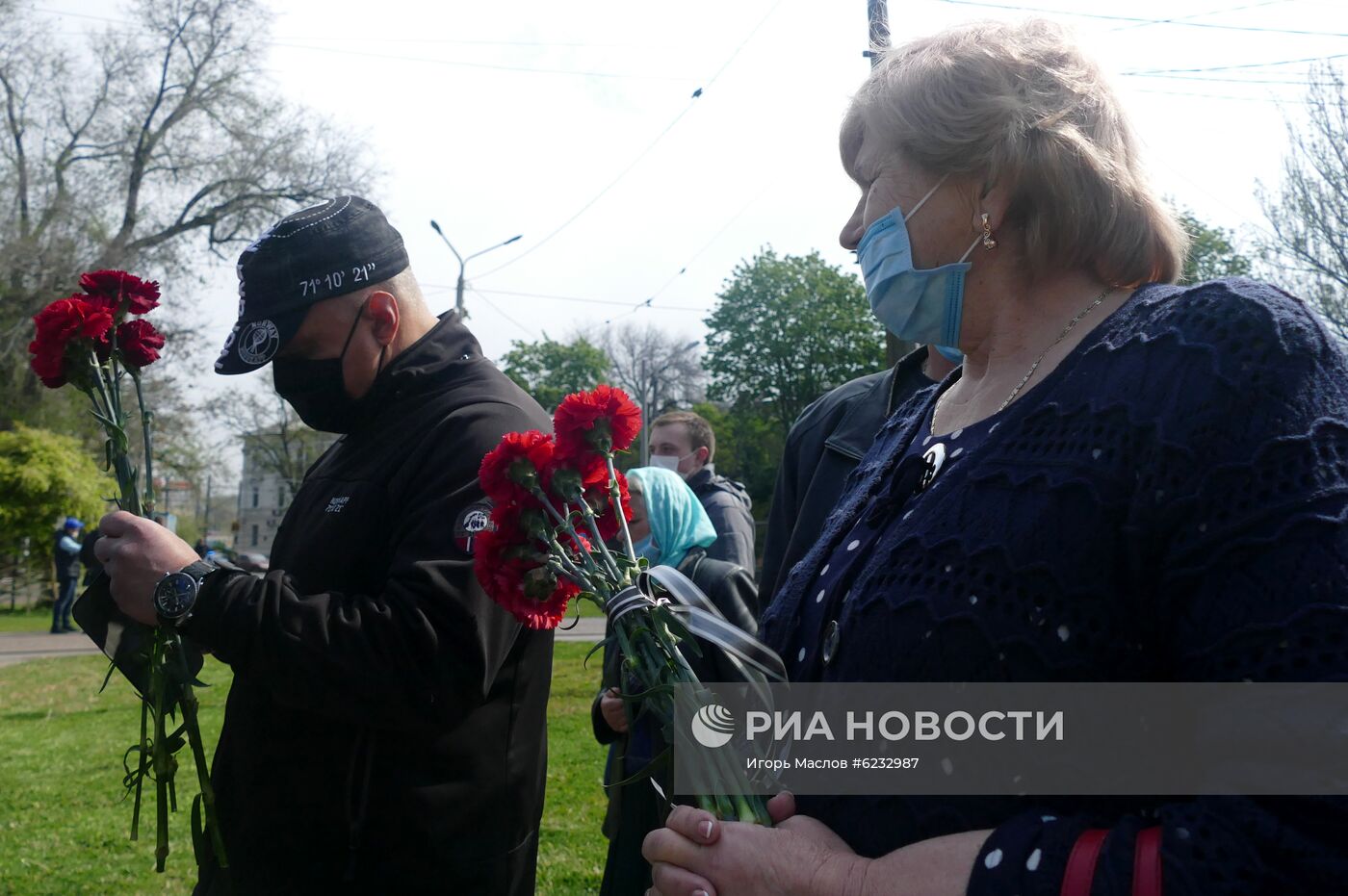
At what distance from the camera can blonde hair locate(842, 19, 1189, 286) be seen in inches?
59.2

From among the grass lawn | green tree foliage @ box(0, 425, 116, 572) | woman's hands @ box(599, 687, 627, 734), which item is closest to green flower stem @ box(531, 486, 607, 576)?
woman's hands @ box(599, 687, 627, 734)

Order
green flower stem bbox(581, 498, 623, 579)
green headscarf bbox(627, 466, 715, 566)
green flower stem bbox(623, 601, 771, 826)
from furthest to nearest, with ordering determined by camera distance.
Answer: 1. green headscarf bbox(627, 466, 715, 566)
2. green flower stem bbox(581, 498, 623, 579)
3. green flower stem bbox(623, 601, 771, 826)

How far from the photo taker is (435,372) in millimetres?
2736

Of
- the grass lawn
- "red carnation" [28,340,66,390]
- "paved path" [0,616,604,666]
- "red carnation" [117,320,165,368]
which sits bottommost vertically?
the grass lawn

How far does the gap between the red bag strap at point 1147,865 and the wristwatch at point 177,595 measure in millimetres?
1930

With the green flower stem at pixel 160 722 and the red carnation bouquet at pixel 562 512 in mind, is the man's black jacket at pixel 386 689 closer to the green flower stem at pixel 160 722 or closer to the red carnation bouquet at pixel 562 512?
the green flower stem at pixel 160 722

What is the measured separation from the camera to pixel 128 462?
2643 mm

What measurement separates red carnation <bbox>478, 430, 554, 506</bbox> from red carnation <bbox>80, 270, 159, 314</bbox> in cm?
143

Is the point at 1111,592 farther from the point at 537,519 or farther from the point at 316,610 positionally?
the point at 316,610

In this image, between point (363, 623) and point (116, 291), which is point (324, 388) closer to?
point (116, 291)

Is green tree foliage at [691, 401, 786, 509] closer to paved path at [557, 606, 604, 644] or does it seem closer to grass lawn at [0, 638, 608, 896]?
paved path at [557, 606, 604, 644]

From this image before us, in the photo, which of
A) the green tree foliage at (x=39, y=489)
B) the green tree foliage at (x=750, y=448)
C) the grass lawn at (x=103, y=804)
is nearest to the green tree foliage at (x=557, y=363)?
the green tree foliage at (x=750, y=448)

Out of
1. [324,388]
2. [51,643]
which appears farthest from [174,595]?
[51,643]

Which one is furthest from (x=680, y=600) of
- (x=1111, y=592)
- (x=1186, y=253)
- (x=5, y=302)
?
(x=5, y=302)
